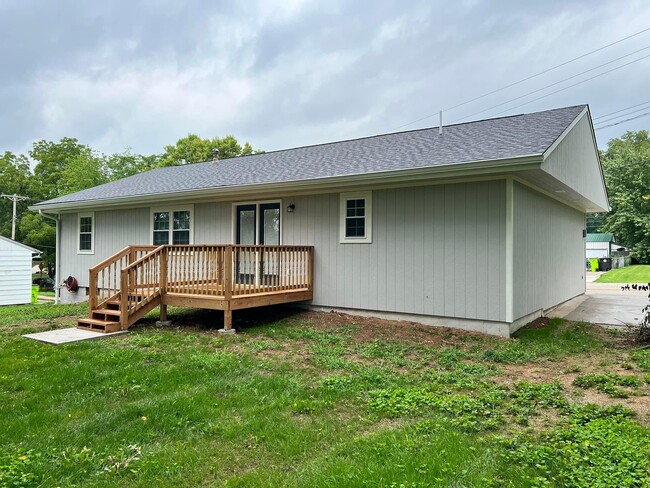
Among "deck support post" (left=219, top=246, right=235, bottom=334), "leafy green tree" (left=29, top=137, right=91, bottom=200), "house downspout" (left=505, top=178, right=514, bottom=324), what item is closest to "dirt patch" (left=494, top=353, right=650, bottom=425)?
"house downspout" (left=505, top=178, right=514, bottom=324)

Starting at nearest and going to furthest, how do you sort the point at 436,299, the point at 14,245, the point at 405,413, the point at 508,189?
the point at 405,413 → the point at 508,189 → the point at 436,299 → the point at 14,245

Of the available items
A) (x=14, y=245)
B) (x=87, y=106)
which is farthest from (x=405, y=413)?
(x=87, y=106)

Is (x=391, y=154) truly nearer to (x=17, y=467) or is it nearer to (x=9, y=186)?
(x=17, y=467)

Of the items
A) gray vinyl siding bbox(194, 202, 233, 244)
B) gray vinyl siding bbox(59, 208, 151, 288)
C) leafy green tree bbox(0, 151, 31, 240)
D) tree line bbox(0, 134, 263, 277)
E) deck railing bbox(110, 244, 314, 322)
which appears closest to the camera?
deck railing bbox(110, 244, 314, 322)

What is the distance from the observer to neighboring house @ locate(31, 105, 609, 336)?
682 cm

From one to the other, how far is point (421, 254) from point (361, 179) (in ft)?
5.53

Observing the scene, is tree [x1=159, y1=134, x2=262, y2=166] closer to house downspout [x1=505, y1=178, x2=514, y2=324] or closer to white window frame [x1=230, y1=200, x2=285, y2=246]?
white window frame [x1=230, y1=200, x2=285, y2=246]

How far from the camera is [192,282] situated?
7391 millimetres

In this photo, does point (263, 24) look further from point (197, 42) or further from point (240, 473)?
point (240, 473)

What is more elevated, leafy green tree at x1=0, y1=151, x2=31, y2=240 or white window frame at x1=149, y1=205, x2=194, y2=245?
leafy green tree at x1=0, y1=151, x2=31, y2=240

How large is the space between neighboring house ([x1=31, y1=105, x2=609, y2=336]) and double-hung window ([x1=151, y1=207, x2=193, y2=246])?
2.4 inches

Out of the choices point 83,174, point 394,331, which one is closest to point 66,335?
point 394,331

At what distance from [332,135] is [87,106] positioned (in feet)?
55.9

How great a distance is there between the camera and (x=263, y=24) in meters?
15.6
